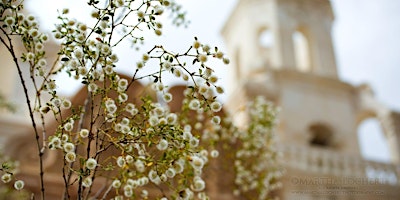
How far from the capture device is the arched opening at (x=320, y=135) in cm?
1167

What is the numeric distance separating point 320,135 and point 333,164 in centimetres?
269

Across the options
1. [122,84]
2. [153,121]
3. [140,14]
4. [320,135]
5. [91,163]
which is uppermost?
[320,135]

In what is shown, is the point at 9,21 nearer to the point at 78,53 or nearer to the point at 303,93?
the point at 78,53

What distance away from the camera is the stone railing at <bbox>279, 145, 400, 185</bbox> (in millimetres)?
8812

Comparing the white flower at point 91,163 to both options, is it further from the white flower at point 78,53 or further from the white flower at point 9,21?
the white flower at point 9,21

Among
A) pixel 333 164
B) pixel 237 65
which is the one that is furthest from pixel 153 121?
pixel 237 65

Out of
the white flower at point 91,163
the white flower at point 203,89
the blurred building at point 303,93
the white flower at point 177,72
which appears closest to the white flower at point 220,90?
the white flower at point 203,89

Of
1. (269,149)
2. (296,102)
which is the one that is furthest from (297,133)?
(269,149)

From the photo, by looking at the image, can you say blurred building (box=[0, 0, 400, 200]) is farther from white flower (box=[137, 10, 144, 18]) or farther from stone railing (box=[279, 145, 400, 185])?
white flower (box=[137, 10, 144, 18])

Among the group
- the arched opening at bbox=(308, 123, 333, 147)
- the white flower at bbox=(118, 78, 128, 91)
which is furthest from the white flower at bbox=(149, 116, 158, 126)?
the arched opening at bbox=(308, 123, 333, 147)

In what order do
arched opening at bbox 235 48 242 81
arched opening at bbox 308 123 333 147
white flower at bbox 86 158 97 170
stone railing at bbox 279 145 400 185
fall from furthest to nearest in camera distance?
arched opening at bbox 235 48 242 81, arched opening at bbox 308 123 333 147, stone railing at bbox 279 145 400 185, white flower at bbox 86 158 97 170

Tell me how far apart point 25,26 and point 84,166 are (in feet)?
2.27

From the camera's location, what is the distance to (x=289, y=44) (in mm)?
12438

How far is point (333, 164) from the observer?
30.2 feet
